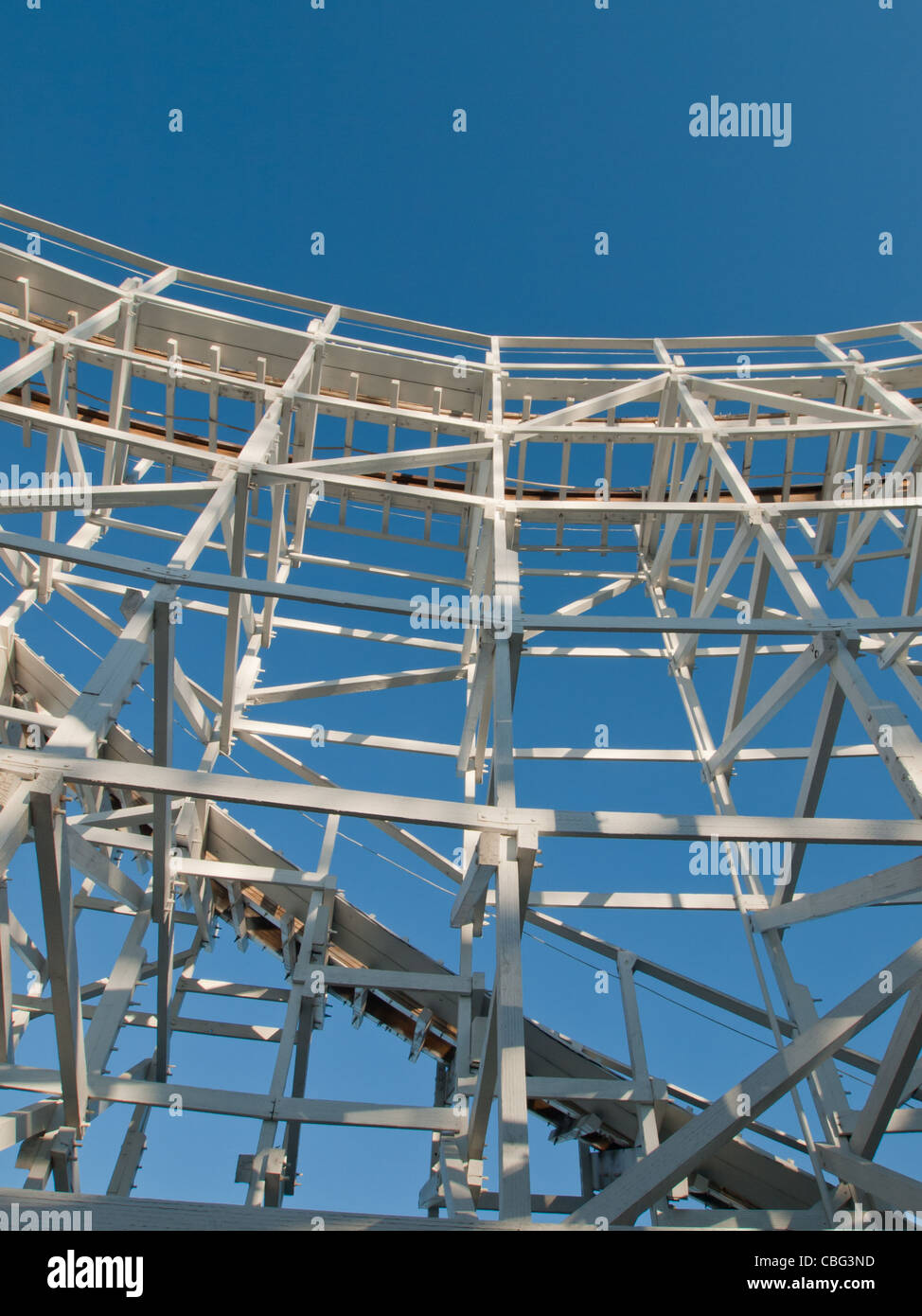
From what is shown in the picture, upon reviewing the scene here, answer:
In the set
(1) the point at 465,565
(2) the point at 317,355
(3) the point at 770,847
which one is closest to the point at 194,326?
(2) the point at 317,355

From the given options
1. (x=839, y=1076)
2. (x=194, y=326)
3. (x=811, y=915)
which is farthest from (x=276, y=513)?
(x=839, y=1076)

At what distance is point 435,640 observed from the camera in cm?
1205

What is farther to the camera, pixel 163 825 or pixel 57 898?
pixel 163 825

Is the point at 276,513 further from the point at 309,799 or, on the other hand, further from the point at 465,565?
the point at 309,799

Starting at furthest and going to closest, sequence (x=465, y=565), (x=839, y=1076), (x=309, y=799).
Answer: (x=465, y=565)
(x=839, y=1076)
(x=309, y=799)

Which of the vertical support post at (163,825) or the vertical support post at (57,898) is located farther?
the vertical support post at (163,825)

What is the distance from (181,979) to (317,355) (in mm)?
7780

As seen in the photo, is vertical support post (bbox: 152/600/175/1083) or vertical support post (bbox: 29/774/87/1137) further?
vertical support post (bbox: 152/600/175/1083)

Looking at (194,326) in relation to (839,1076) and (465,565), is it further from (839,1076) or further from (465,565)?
(839,1076)

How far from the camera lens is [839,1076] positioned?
7.09m

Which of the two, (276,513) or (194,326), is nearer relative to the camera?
(276,513)

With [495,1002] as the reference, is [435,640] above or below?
above
